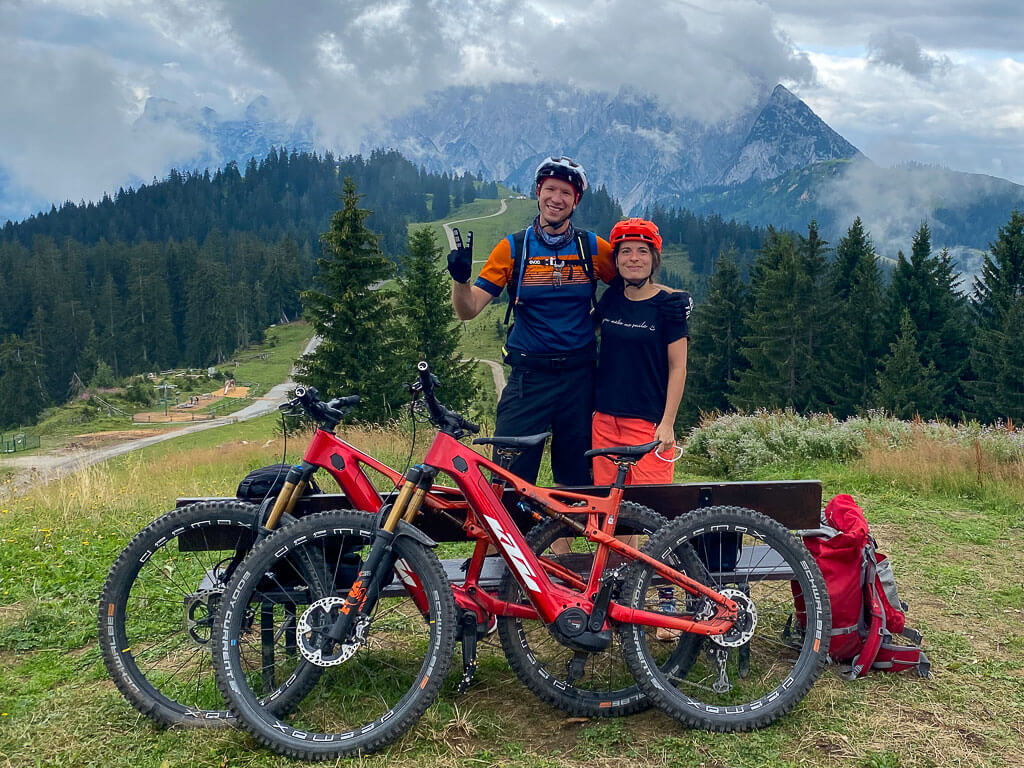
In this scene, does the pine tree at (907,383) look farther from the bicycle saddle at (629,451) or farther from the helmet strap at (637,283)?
the bicycle saddle at (629,451)

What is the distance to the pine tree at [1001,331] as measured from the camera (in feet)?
137

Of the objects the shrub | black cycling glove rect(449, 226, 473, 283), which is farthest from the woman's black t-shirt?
the shrub

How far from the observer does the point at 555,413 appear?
4.82m

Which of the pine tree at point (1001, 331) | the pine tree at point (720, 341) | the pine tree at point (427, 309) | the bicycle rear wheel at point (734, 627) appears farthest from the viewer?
the pine tree at point (720, 341)

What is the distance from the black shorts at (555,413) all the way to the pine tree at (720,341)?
4967 cm

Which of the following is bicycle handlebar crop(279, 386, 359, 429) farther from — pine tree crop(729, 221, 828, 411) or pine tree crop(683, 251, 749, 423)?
pine tree crop(683, 251, 749, 423)

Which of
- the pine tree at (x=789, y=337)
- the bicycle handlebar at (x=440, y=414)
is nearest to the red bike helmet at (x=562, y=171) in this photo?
the bicycle handlebar at (x=440, y=414)

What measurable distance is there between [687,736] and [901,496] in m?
6.26

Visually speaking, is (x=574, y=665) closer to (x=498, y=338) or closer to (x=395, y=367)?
(x=395, y=367)

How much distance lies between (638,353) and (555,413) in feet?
2.10

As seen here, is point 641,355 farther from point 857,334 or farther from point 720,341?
point 720,341

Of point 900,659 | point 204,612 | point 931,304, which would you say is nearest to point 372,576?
point 204,612

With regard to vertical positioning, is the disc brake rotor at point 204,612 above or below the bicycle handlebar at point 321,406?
below

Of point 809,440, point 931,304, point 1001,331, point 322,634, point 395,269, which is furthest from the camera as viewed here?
point 931,304
